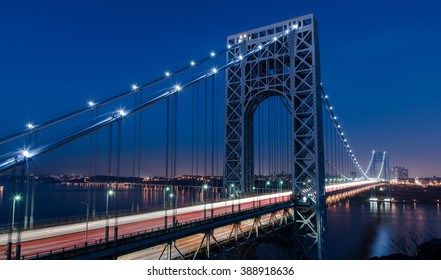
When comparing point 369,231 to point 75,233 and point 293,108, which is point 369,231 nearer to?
point 293,108

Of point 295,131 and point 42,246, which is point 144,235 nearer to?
point 42,246

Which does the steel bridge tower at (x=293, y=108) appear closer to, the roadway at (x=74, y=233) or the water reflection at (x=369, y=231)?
the roadway at (x=74, y=233)

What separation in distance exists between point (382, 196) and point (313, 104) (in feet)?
322

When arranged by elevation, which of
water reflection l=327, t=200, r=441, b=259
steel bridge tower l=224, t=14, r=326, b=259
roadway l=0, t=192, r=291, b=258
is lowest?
water reflection l=327, t=200, r=441, b=259

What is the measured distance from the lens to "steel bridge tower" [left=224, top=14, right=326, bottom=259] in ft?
93.1

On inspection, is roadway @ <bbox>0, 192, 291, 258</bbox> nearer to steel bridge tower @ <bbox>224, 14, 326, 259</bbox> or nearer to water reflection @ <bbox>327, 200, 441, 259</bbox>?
steel bridge tower @ <bbox>224, 14, 326, 259</bbox>

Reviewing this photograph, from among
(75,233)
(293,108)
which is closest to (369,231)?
(293,108)

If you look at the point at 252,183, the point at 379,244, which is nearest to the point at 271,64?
the point at 252,183

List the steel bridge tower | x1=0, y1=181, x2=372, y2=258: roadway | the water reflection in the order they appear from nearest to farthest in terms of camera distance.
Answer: x1=0, y1=181, x2=372, y2=258: roadway
the steel bridge tower
the water reflection

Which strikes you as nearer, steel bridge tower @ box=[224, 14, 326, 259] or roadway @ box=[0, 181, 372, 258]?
roadway @ box=[0, 181, 372, 258]

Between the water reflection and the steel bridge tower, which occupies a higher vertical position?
the steel bridge tower

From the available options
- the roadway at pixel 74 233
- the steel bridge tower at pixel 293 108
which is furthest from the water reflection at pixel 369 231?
the roadway at pixel 74 233

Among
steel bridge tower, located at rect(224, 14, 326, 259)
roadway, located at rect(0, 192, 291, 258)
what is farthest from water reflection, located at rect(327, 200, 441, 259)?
roadway, located at rect(0, 192, 291, 258)

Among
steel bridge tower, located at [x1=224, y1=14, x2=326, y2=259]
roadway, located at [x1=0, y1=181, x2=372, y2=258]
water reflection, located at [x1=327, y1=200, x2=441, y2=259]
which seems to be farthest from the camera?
water reflection, located at [x1=327, y1=200, x2=441, y2=259]
